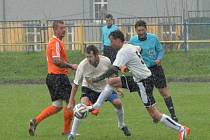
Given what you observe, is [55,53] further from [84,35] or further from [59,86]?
[84,35]

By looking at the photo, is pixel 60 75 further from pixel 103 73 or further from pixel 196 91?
pixel 196 91

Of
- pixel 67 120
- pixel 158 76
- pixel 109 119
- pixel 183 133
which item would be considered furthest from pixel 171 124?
pixel 109 119

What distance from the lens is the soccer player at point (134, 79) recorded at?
12531 millimetres

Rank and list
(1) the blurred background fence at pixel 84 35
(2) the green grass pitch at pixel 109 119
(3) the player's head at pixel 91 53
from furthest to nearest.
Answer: (1) the blurred background fence at pixel 84 35 < (2) the green grass pitch at pixel 109 119 < (3) the player's head at pixel 91 53

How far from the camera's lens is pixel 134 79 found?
12.9 meters

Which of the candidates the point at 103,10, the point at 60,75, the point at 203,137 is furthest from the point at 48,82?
the point at 103,10

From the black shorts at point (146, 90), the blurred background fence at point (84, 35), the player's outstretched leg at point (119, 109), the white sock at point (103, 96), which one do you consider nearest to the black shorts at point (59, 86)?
the player's outstretched leg at point (119, 109)

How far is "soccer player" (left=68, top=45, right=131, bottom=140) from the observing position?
13008 millimetres

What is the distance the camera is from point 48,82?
14.0m

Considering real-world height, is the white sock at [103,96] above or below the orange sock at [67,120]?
above

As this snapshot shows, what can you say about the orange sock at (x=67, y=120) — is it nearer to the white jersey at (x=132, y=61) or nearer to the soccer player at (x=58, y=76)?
the soccer player at (x=58, y=76)

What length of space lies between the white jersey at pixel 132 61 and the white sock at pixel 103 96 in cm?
44

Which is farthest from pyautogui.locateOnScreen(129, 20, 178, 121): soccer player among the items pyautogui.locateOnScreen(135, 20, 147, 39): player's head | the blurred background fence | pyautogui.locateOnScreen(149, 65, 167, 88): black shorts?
the blurred background fence

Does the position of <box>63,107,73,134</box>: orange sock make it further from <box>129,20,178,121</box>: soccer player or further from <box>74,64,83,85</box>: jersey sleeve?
<box>129,20,178,121</box>: soccer player
